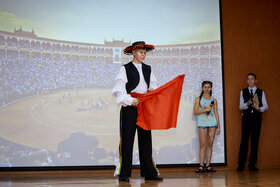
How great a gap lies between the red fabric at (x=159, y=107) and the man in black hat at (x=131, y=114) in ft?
0.30

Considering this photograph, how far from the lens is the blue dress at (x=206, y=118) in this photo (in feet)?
16.7

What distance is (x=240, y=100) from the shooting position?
17.4 ft

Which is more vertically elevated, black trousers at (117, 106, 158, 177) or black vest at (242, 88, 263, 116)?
black vest at (242, 88, 263, 116)

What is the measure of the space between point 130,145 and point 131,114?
320mm

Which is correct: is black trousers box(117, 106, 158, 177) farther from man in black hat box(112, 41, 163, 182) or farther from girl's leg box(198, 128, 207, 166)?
girl's leg box(198, 128, 207, 166)

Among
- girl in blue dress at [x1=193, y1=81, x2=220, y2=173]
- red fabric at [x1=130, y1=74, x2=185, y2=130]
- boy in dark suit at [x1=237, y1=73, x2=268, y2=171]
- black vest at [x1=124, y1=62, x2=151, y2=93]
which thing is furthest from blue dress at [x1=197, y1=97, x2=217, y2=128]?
black vest at [x1=124, y1=62, x2=151, y2=93]

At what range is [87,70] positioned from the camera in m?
5.18

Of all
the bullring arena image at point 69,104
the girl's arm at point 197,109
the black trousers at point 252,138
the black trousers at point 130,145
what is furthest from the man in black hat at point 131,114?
the black trousers at point 252,138

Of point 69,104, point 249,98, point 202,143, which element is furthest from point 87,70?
point 249,98

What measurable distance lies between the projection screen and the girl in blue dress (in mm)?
184

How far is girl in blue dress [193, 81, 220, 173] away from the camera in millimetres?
5066

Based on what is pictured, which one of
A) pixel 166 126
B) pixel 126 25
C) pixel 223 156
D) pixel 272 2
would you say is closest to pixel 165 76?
pixel 126 25

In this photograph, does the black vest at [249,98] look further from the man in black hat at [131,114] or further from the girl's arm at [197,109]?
the man in black hat at [131,114]

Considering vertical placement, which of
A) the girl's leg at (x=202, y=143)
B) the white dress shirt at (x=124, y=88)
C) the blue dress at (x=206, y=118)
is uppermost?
the white dress shirt at (x=124, y=88)
